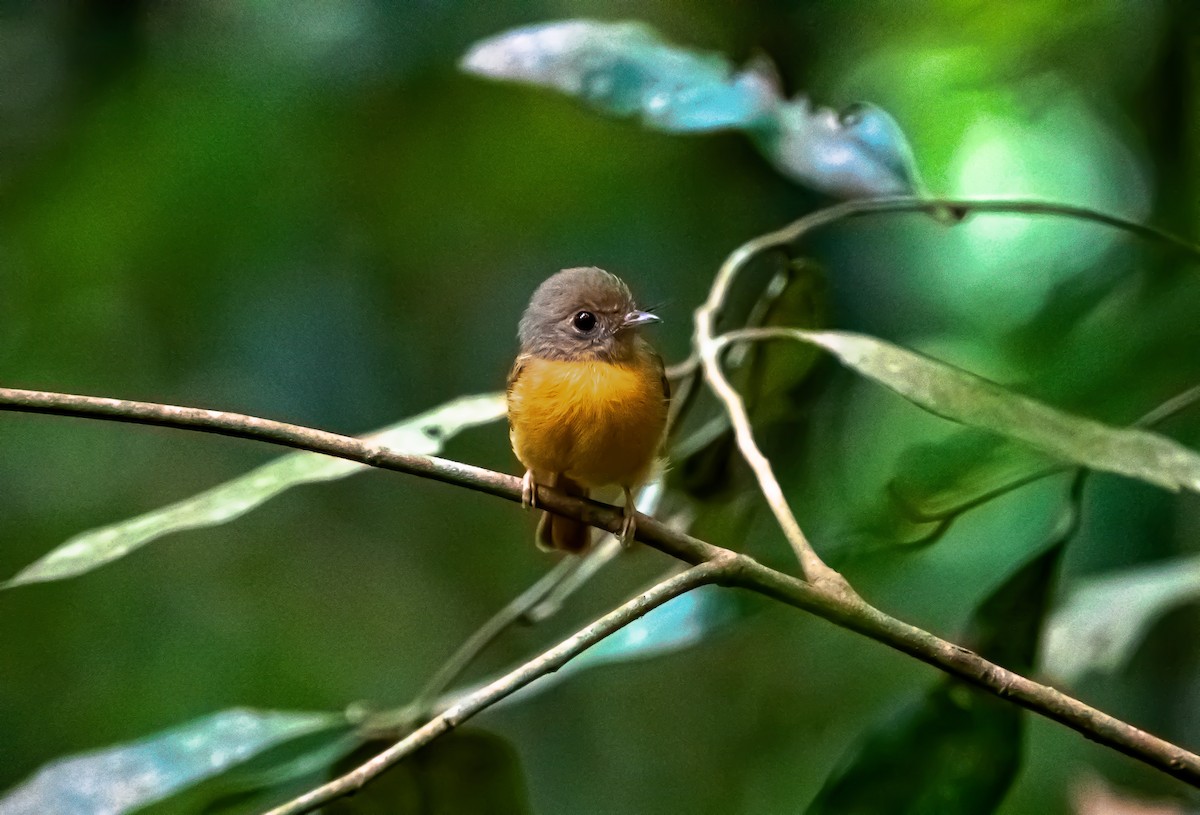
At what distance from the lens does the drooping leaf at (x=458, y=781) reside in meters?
1.19

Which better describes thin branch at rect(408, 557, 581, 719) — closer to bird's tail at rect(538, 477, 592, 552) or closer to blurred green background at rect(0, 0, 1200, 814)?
bird's tail at rect(538, 477, 592, 552)

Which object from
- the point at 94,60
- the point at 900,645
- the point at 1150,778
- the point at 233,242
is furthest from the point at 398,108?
the point at 1150,778

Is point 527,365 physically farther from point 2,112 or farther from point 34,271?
point 2,112

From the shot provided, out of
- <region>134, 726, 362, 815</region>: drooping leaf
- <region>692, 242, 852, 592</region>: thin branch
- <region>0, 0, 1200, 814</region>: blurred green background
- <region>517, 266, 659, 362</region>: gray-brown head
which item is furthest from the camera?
<region>0, 0, 1200, 814</region>: blurred green background

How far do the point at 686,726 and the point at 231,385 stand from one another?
49.5 inches

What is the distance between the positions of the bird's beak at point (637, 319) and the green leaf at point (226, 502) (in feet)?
0.78

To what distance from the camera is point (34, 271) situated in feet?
6.92

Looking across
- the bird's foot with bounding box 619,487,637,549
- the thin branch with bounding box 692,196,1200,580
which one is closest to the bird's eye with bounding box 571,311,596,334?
the thin branch with bounding box 692,196,1200,580

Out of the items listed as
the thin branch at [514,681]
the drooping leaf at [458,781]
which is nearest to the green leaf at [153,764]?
the drooping leaf at [458,781]

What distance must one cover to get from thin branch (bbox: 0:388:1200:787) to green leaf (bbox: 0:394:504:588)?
0.17 metres

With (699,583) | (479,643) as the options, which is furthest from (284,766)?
(699,583)

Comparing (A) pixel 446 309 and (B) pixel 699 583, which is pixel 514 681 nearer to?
(B) pixel 699 583

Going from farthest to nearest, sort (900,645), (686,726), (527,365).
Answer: (686,726) < (527,365) < (900,645)

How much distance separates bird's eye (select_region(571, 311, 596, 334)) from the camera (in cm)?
143
